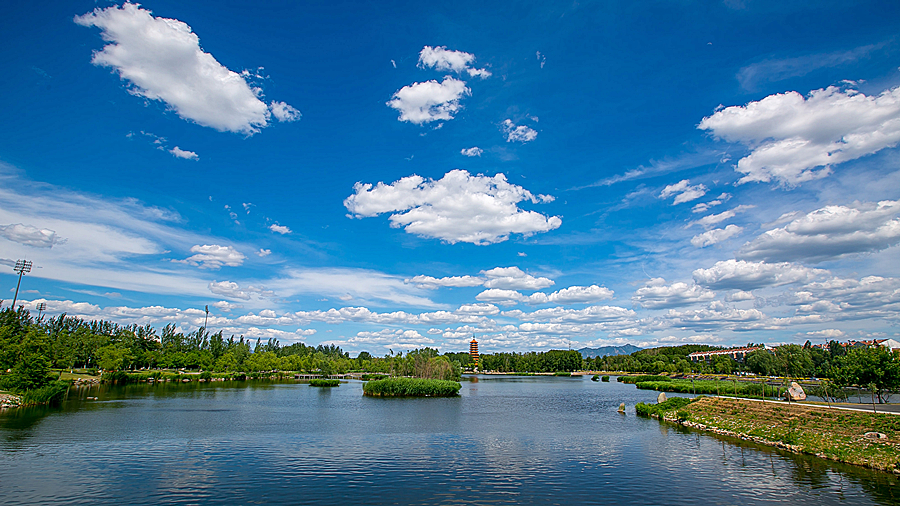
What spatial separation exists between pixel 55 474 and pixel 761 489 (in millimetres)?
39934

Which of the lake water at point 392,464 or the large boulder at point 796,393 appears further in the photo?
the large boulder at point 796,393

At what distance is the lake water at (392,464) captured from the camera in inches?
908

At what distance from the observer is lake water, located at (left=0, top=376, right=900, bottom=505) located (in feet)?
75.7

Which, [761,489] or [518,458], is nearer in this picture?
[761,489]

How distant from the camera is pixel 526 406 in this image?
236ft

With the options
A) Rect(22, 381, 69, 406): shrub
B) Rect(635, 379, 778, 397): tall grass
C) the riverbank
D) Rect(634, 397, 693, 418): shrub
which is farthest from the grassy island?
Rect(635, 379, 778, 397): tall grass

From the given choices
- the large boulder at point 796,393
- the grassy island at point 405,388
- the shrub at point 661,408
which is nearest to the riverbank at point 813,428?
the shrub at point 661,408

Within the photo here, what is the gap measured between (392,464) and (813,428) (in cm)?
3390

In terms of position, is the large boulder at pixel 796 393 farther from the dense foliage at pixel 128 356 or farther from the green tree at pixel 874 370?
the dense foliage at pixel 128 356

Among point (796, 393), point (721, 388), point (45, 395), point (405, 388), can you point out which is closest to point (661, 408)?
point (796, 393)

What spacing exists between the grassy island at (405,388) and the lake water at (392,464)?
3639 centimetres

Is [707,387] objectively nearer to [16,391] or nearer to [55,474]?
[55,474]

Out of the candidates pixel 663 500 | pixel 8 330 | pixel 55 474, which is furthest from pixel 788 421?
pixel 8 330

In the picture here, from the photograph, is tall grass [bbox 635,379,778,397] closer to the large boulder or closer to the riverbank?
the large boulder
